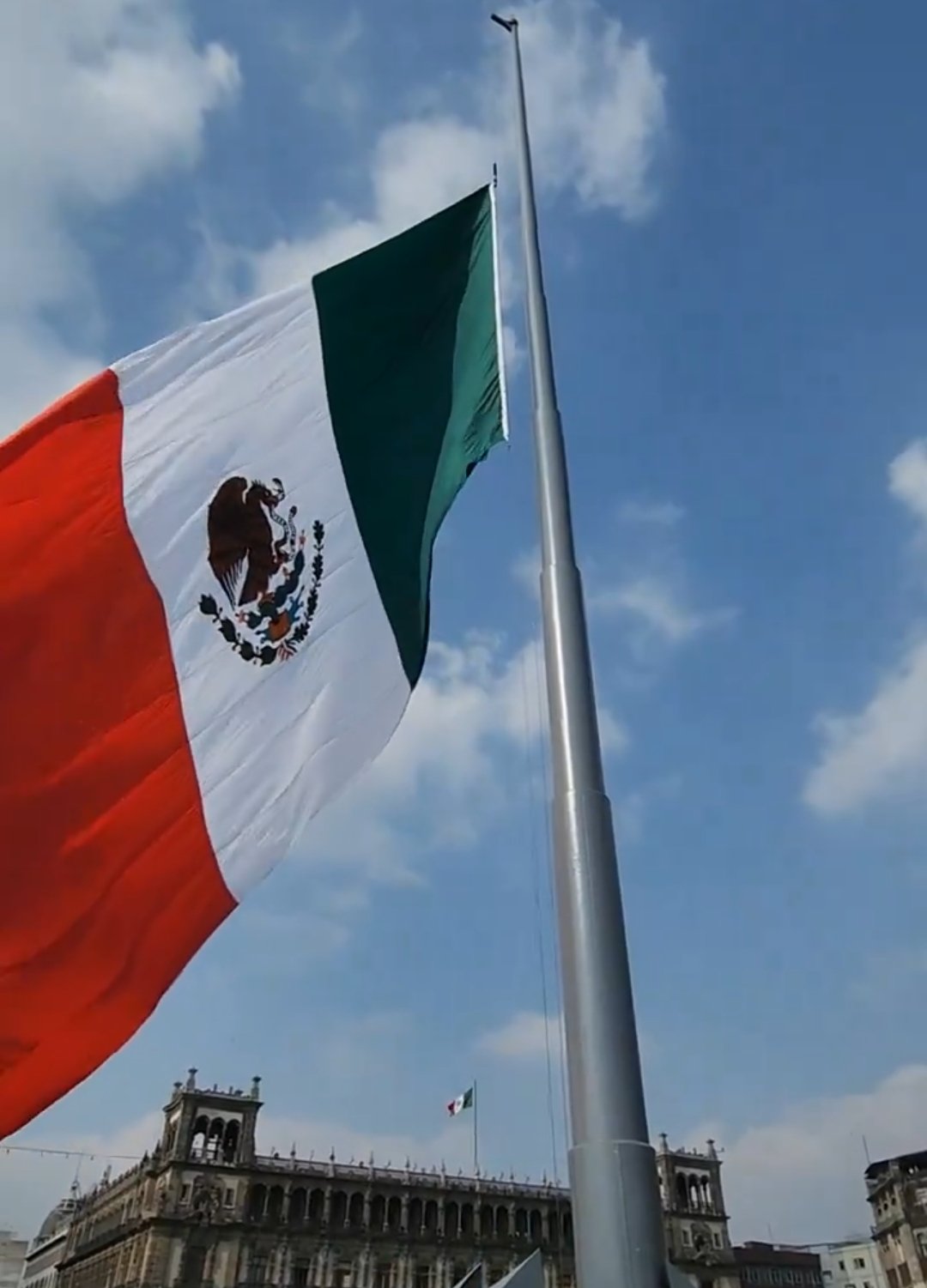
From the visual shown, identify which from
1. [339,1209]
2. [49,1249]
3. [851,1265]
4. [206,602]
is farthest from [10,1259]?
[206,602]

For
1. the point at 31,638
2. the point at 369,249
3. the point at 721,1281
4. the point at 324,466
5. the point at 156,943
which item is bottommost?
the point at 156,943

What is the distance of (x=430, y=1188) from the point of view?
7531 cm

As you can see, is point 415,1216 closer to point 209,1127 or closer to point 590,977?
point 209,1127

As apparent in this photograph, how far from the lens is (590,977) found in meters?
4.59

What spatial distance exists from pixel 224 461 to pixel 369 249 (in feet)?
7.75

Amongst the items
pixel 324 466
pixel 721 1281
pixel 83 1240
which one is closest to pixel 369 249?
pixel 324 466

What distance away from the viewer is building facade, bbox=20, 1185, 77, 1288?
9556cm

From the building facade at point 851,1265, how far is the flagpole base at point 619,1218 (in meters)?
102

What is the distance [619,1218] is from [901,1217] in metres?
92.3

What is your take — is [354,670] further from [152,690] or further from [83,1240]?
[83,1240]

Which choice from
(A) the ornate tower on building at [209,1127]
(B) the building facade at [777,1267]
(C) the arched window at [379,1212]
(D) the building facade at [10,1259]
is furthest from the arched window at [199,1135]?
(D) the building facade at [10,1259]

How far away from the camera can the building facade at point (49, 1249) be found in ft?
314

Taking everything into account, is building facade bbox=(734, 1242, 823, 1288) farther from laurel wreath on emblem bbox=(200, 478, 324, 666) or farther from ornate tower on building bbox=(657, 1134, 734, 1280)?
laurel wreath on emblem bbox=(200, 478, 324, 666)

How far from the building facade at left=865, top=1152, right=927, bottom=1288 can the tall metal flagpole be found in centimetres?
9006
